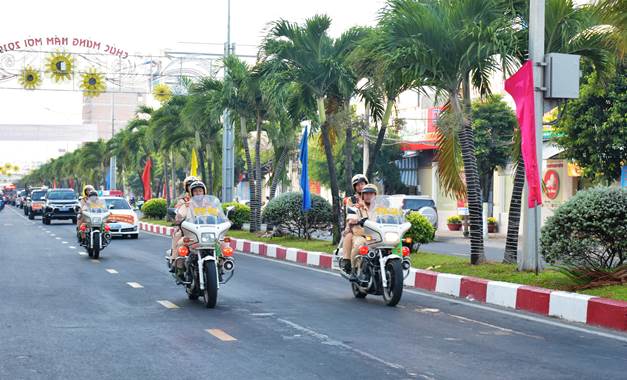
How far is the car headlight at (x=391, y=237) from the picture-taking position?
12969 mm

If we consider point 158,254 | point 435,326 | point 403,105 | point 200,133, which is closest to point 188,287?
point 435,326

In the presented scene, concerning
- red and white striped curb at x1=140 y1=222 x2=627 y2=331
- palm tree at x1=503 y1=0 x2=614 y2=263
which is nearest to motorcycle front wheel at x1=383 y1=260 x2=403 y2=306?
red and white striped curb at x1=140 y1=222 x2=627 y2=331

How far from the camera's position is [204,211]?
13.0m

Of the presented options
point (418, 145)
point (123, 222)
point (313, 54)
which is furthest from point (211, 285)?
point (418, 145)

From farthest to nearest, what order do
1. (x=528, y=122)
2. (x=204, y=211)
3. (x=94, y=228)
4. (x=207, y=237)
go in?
(x=94, y=228) → (x=528, y=122) → (x=204, y=211) → (x=207, y=237)

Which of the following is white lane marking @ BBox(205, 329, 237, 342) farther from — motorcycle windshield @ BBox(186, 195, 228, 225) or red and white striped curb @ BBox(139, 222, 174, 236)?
red and white striped curb @ BBox(139, 222, 174, 236)

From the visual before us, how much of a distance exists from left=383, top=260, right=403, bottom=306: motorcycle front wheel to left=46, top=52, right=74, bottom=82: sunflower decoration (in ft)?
175

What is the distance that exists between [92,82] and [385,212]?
5412cm

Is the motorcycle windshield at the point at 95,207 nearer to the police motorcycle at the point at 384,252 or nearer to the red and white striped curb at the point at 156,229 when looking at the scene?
the police motorcycle at the point at 384,252

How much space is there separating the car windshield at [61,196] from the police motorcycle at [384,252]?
3921 cm

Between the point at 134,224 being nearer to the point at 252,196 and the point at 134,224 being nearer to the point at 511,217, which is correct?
the point at 252,196

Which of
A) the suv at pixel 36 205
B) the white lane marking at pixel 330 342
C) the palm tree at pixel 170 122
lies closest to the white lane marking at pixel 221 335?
the white lane marking at pixel 330 342

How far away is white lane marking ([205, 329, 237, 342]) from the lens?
966cm

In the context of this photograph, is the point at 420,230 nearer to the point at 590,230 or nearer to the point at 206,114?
the point at 590,230
